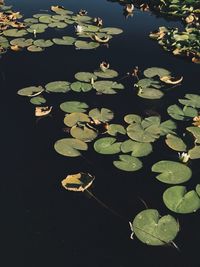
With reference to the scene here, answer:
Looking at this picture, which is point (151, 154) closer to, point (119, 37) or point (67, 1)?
point (119, 37)

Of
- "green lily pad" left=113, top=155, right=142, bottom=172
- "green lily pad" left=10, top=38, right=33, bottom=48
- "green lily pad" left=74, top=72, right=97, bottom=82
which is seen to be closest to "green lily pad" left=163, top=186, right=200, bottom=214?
"green lily pad" left=113, top=155, right=142, bottom=172

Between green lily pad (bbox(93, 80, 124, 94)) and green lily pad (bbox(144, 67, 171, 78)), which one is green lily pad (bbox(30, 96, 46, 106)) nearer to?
green lily pad (bbox(93, 80, 124, 94))

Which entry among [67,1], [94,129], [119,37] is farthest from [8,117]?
[67,1]

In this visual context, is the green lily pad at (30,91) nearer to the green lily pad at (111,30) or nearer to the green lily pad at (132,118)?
the green lily pad at (132,118)

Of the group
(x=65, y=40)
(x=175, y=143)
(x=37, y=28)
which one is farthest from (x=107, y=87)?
(x=37, y=28)

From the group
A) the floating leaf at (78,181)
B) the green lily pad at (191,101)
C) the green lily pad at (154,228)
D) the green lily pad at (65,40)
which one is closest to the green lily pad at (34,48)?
the green lily pad at (65,40)
